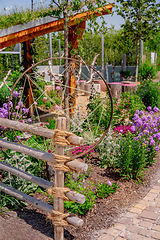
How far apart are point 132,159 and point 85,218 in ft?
4.11

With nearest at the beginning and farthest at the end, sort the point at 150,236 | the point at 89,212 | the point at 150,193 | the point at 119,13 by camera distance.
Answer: the point at 150,236
the point at 89,212
the point at 150,193
the point at 119,13

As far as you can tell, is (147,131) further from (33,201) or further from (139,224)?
(33,201)

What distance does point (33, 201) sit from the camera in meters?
2.97

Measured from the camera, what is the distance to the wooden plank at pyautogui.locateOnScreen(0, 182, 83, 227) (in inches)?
100

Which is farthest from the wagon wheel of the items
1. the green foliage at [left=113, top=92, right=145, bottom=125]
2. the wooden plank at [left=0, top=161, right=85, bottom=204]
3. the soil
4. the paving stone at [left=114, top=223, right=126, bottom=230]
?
the paving stone at [left=114, top=223, right=126, bottom=230]

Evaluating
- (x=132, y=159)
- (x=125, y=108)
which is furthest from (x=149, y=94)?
(x=132, y=159)

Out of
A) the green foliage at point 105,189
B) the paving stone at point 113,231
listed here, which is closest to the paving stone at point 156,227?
the paving stone at point 113,231

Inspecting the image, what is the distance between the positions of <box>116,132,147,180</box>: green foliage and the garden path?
513mm

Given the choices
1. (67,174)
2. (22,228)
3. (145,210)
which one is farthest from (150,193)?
(22,228)

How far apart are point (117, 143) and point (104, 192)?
1.33 metres

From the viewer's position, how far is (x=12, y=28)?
500 centimetres

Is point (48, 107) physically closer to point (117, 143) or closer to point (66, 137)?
point (117, 143)

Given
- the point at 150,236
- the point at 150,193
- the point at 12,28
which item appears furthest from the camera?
the point at 12,28

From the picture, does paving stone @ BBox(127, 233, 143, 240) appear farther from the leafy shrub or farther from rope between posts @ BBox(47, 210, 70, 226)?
the leafy shrub
